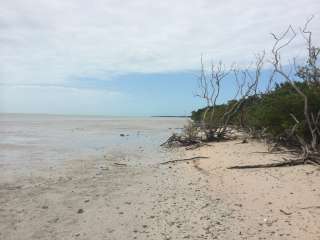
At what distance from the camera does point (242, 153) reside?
1566 cm

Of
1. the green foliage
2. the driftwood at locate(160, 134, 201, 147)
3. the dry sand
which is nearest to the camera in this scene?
the dry sand

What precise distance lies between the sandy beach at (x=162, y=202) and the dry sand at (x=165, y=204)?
0.02 m

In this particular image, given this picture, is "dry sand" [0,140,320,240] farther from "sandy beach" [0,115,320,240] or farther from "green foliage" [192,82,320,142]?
"green foliage" [192,82,320,142]

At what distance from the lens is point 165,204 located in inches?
334

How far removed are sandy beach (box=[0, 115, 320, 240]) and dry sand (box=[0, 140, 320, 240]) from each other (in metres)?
0.02

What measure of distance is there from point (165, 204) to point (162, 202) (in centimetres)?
20

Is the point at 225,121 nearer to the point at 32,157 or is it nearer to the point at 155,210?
the point at 32,157

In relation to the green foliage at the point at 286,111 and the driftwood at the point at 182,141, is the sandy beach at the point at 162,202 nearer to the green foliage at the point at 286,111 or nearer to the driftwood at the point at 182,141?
the green foliage at the point at 286,111

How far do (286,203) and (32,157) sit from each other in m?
12.2

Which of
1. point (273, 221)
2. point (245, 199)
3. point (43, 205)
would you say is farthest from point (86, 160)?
point (273, 221)

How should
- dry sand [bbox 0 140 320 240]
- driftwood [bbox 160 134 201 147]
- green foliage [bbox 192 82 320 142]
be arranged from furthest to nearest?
1. driftwood [bbox 160 134 201 147]
2. green foliage [bbox 192 82 320 142]
3. dry sand [bbox 0 140 320 240]

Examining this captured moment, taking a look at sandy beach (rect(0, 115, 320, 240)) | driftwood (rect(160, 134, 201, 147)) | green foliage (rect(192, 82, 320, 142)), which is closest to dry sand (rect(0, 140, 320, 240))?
sandy beach (rect(0, 115, 320, 240))

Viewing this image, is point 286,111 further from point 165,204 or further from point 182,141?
point 165,204

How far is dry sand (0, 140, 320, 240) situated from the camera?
6.60 m
